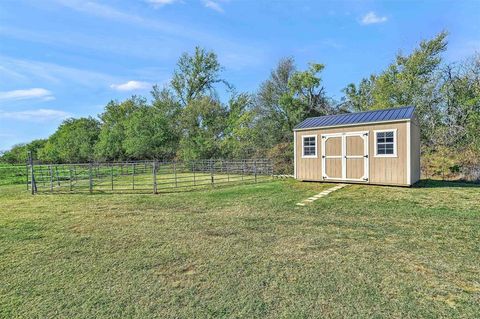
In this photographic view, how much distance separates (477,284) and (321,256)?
4.92 ft

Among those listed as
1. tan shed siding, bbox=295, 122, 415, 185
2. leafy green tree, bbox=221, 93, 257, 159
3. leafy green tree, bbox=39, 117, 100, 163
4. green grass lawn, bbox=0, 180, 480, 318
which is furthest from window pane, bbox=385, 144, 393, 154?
leafy green tree, bbox=39, 117, 100, 163

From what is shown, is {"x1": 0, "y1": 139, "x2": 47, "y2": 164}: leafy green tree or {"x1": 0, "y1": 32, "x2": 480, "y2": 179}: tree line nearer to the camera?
{"x1": 0, "y1": 32, "x2": 480, "y2": 179}: tree line

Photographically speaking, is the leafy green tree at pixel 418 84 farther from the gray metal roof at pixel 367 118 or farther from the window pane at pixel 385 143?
the window pane at pixel 385 143

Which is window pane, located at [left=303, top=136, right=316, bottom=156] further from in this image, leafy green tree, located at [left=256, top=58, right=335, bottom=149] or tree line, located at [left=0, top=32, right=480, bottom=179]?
leafy green tree, located at [left=256, top=58, right=335, bottom=149]

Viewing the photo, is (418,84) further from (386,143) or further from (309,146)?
(309,146)

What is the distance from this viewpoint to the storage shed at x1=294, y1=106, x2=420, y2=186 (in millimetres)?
8578

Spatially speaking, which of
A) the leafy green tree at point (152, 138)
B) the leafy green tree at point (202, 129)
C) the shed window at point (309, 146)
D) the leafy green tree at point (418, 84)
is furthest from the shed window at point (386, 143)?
the leafy green tree at point (152, 138)

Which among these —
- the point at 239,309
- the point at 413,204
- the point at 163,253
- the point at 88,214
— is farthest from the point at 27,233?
the point at 413,204

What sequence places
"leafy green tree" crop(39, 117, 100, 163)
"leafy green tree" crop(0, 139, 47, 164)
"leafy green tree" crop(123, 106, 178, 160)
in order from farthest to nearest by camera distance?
"leafy green tree" crop(0, 139, 47, 164) → "leafy green tree" crop(39, 117, 100, 163) → "leafy green tree" crop(123, 106, 178, 160)

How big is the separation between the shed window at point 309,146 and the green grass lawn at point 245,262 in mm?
4154

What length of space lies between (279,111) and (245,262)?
16.7 m

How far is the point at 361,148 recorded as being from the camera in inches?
364

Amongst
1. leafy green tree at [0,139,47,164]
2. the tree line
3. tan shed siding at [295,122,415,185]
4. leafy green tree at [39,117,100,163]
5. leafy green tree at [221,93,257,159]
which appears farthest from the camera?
leafy green tree at [0,139,47,164]

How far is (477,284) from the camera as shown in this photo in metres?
2.64
